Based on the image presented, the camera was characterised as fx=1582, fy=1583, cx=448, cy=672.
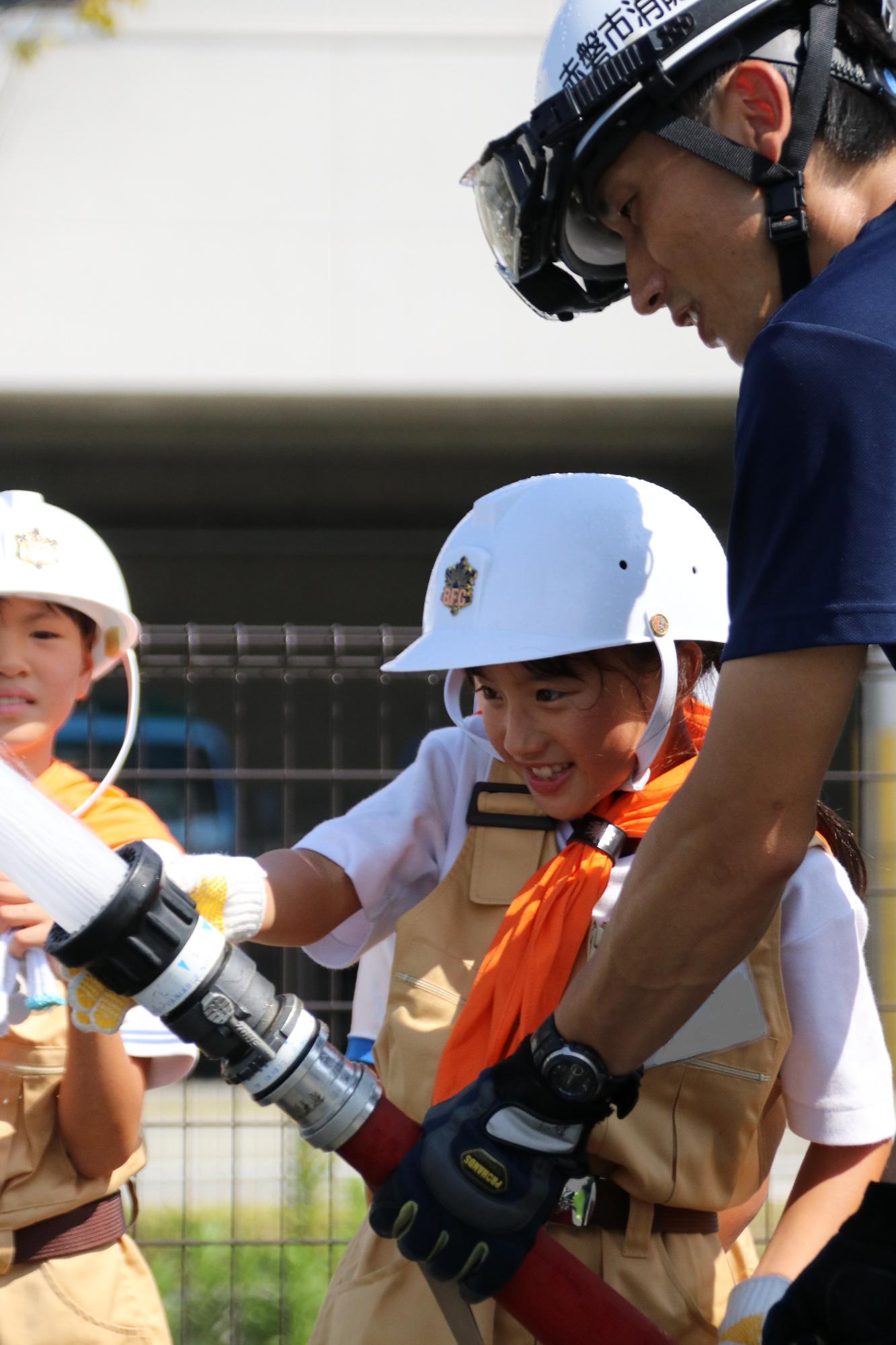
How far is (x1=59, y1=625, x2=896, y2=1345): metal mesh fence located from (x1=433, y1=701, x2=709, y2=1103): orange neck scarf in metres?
2.78

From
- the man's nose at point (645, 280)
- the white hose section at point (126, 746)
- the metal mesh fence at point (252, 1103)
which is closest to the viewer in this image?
the man's nose at point (645, 280)

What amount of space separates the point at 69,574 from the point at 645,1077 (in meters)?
1.40

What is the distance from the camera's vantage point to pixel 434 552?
1161 centimetres

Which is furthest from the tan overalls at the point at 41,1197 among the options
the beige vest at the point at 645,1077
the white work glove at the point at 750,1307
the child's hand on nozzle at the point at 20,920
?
the white work glove at the point at 750,1307

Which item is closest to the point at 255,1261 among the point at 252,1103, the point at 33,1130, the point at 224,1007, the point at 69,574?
the point at 252,1103

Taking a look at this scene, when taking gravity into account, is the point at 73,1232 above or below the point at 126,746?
below

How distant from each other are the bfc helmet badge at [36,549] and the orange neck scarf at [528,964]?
1119 millimetres

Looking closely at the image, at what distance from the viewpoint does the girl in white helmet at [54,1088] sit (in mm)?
2504

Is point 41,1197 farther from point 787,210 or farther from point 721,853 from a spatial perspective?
point 787,210

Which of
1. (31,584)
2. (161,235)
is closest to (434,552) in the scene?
(161,235)

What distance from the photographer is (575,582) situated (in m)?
2.38

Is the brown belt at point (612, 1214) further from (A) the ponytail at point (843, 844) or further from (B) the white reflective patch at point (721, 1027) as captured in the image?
(A) the ponytail at point (843, 844)

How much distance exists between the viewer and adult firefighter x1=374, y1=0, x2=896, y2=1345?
1.63 metres

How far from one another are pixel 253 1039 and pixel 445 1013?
20.8 inches
